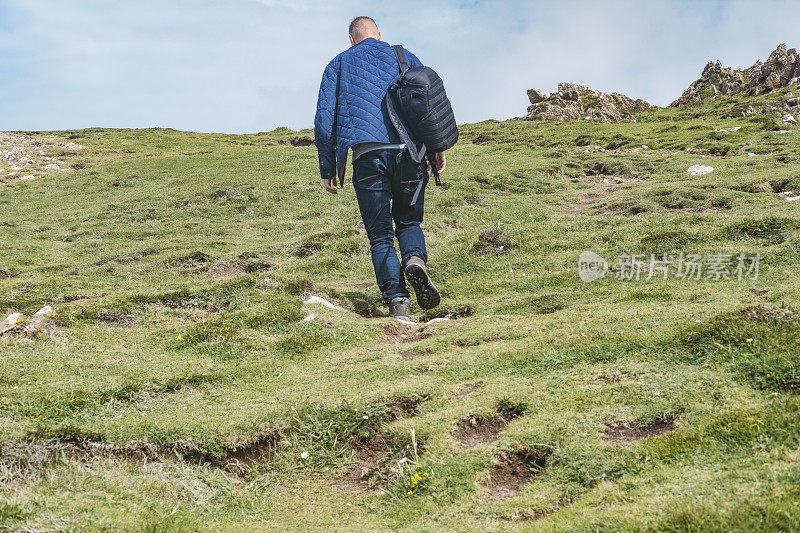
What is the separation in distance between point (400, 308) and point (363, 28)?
4.88 meters

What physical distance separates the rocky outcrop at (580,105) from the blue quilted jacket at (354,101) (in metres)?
84.3

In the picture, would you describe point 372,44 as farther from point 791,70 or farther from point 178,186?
point 791,70

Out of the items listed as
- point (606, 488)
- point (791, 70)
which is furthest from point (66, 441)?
point (791, 70)

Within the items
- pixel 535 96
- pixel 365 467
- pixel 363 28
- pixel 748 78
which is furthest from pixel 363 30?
pixel 748 78

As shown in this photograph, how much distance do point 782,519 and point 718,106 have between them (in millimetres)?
91646

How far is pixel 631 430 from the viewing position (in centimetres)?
494

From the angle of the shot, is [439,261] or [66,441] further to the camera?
[439,261]

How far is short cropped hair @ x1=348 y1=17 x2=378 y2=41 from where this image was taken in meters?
9.38

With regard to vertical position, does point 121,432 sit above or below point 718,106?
below

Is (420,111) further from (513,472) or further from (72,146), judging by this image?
(72,146)

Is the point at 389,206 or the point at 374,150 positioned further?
the point at 389,206

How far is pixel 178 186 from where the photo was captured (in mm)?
33656

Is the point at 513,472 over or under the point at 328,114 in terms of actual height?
under

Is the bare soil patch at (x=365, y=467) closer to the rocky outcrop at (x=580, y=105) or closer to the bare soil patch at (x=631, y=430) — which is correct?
the bare soil patch at (x=631, y=430)
